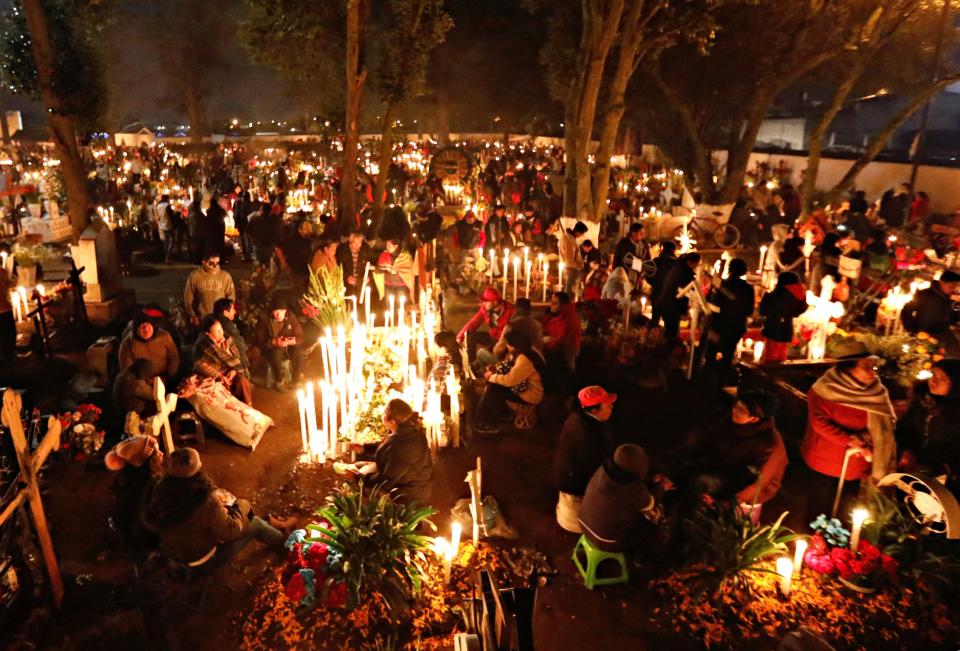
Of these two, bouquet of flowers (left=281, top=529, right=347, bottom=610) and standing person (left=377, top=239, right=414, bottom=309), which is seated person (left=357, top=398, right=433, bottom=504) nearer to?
bouquet of flowers (left=281, top=529, right=347, bottom=610)

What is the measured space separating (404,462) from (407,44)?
13.1 m

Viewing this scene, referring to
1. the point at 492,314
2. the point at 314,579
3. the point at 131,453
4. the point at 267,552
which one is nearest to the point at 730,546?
the point at 314,579

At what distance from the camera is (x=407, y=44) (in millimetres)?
16109

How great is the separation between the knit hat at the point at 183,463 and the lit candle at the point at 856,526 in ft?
15.3

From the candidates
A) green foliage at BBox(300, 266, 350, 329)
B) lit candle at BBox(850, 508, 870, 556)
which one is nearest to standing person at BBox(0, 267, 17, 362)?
green foliage at BBox(300, 266, 350, 329)

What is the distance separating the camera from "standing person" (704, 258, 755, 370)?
26.4 feet

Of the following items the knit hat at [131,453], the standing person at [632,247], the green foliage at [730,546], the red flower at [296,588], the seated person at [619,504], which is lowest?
the red flower at [296,588]

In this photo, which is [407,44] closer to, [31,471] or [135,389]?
[135,389]

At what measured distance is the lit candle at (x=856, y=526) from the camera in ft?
16.8

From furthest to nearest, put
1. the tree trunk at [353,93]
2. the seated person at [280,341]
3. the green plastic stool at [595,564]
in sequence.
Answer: the tree trunk at [353,93] → the seated person at [280,341] → the green plastic stool at [595,564]

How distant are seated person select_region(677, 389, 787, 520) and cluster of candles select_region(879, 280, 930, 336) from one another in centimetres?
499

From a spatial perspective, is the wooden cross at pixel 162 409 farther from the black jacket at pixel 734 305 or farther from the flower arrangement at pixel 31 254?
the flower arrangement at pixel 31 254

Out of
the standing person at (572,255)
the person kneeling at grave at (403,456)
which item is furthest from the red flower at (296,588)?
the standing person at (572,255)

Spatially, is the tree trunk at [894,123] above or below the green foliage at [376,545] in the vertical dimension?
above
